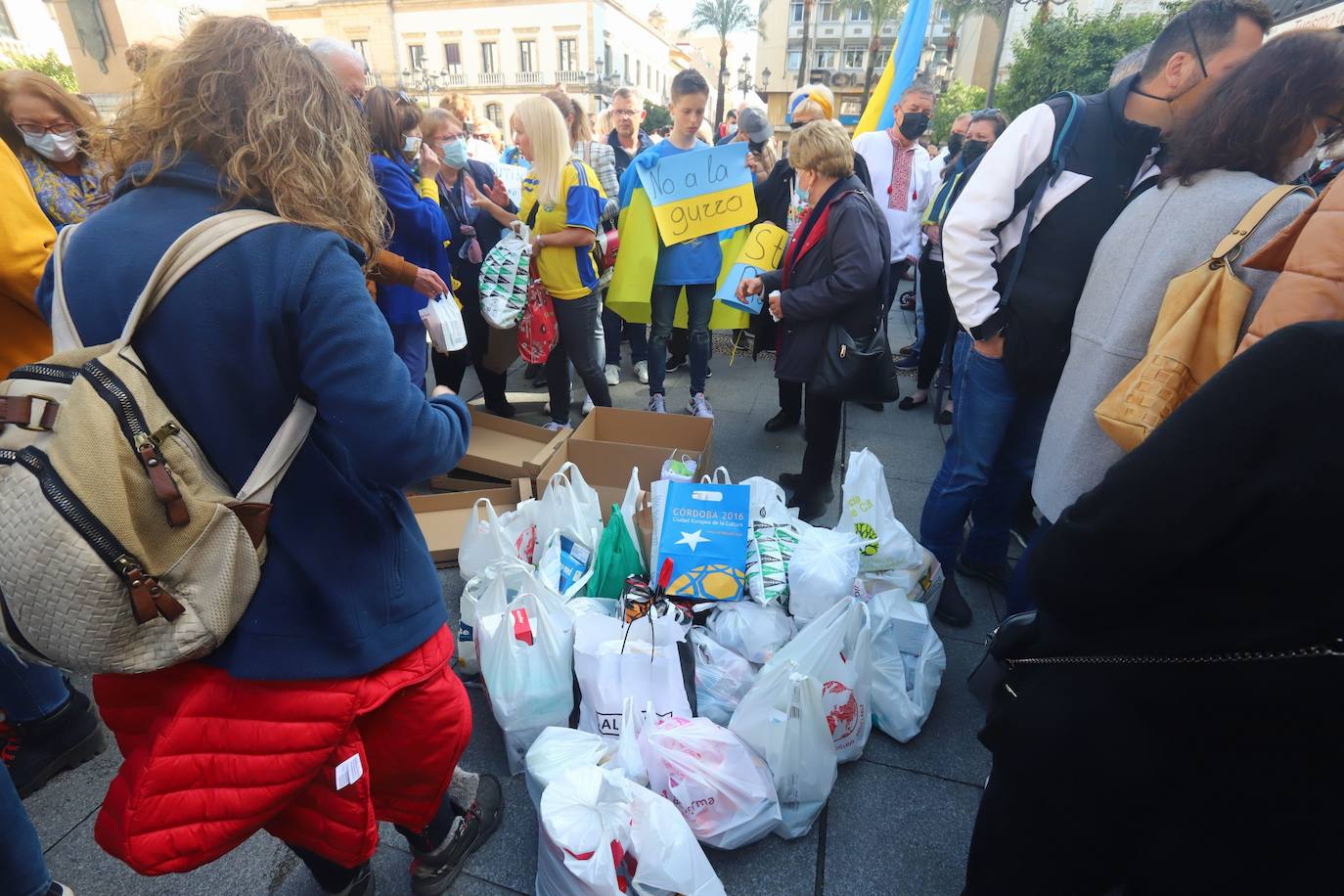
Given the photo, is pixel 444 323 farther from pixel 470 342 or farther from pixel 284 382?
pixel 284 382

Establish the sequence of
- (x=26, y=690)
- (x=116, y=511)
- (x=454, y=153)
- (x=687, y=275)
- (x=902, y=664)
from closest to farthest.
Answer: (x=116, y=511)
(x=26, y=690)
(x=902, y=664)
(x=454, y=153)
(x=687, y=275)

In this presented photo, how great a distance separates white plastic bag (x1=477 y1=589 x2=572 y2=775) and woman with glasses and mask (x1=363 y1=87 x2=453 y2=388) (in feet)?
4.68

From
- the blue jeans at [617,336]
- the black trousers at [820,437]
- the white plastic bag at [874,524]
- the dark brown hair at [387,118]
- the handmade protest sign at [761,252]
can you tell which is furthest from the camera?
the blue jeans at [617,336]

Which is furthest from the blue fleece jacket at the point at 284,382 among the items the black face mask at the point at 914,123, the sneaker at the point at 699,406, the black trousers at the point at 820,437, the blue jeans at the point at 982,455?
the black face mask at the point at 914,123

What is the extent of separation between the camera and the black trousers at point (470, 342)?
3.96 metres

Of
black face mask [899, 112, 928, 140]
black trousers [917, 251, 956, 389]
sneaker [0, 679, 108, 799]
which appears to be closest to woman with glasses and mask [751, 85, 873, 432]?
black face mask [899, 112, 928, 140]

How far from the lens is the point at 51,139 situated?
2.14 m

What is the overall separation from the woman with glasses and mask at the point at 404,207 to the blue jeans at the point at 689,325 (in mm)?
1440

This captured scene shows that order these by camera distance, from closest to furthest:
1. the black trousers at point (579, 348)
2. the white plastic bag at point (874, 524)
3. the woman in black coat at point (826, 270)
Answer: the white plastic bag at point (874, 524)
the woman in black coat at point (826, 270)
the black trousers at point (579, 348)

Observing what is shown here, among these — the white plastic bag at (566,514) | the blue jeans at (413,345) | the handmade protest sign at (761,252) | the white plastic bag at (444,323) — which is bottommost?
the white plastic bag at (566,514)

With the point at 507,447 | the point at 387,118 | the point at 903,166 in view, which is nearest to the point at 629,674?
the point at 507,447

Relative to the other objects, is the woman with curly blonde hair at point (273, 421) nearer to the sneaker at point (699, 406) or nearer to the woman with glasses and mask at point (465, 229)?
the woman with glasses and mask at point (465, 229)

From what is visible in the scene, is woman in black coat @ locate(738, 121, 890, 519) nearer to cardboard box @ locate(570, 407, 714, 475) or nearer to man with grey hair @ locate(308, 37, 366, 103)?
cardboard box @ locate(570, 407, 714, 475)

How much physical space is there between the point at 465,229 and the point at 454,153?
434 millimetres
